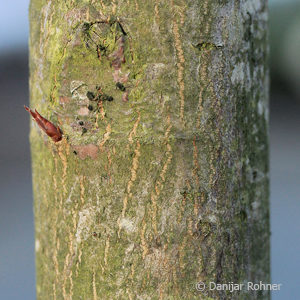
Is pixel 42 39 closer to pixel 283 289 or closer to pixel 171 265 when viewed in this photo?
pixel 171 265

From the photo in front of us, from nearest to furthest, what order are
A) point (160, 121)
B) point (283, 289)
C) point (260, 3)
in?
point (160, 121)
point (260, 3)
point (283, 289)

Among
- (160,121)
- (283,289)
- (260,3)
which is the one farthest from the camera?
(283,289)

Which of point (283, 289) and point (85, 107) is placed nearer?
point (85, 107)

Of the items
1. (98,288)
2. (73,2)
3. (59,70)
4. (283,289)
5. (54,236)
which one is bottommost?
(283,289)

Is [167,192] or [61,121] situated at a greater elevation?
[61,121]

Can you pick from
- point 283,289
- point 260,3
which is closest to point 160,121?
point 260,3

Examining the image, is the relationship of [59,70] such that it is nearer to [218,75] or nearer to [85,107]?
[85,107]

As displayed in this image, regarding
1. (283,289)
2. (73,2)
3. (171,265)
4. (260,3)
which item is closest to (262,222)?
(171,265)
